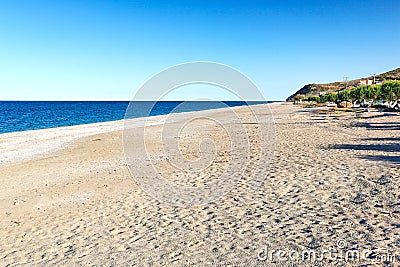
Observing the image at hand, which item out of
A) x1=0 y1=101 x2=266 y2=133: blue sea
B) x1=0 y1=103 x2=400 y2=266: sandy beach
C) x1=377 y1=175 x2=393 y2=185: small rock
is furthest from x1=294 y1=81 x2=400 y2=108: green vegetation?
x1=377 y1=175 x2=393 y2=185: small rock

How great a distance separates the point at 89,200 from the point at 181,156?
5.88m

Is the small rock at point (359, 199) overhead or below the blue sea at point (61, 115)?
below

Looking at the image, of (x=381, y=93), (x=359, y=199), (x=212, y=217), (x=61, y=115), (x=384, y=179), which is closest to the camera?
(x=212, y=217)

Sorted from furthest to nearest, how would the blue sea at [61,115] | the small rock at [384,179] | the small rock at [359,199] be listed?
the blue sea at [61,115] < the small rock at [384,179] < the small rock at [359,199]

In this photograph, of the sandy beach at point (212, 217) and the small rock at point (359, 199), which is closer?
the sandy beach at point (212, 217)

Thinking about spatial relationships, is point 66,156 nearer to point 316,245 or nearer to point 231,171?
point 231,171

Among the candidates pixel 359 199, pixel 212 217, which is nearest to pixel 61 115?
pixel 212 217

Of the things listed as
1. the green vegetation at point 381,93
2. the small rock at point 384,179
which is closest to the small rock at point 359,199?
the small rock at point 384,179

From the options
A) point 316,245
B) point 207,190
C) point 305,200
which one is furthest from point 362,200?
point 207,190

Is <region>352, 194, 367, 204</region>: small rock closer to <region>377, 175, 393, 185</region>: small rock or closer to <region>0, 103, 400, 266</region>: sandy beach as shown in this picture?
<region>0, 103, 400, 266</region>: sandy beach

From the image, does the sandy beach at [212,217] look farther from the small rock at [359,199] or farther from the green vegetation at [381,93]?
the green vegetation at [381,93]

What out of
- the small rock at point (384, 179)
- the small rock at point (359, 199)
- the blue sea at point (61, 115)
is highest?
the blue sea at point (61, 115)

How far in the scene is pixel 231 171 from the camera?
10.1 meters

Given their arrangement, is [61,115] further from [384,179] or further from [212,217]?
[384,179]
